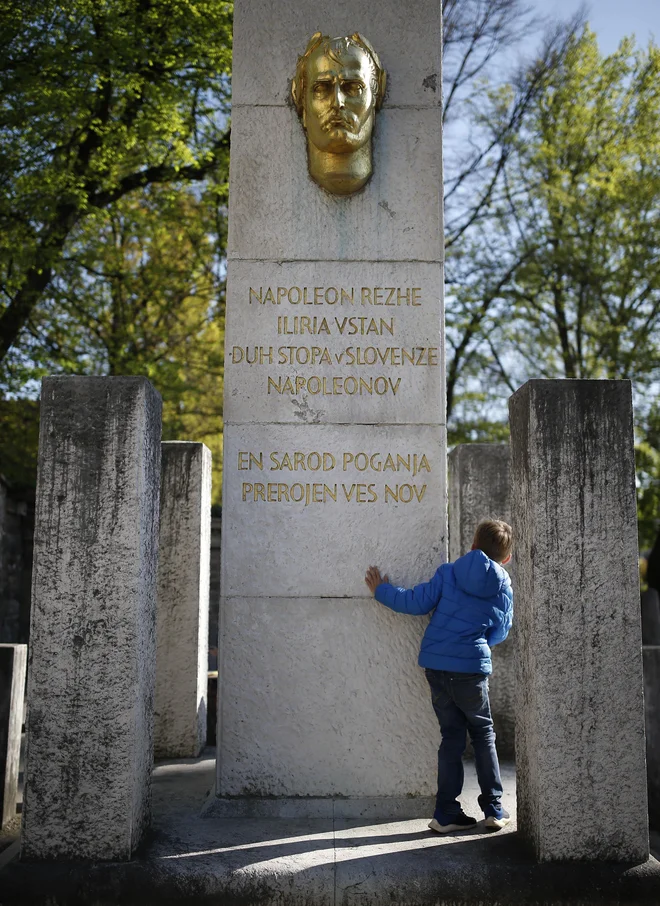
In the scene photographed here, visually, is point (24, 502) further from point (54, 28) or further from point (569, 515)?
point (569, 515)

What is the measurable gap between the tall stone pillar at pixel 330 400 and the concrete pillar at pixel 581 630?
3.01ft

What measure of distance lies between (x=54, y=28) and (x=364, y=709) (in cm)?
1068

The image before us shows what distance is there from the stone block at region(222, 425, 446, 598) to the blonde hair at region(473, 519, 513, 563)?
1.39 feet

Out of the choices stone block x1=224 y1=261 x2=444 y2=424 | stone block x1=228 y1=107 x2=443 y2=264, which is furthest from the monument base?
stone block x1=228 y1=107 x2=443 y2=264

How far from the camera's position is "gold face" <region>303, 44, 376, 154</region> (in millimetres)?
4992

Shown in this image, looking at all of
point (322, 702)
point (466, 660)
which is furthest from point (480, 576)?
point (322, 702)

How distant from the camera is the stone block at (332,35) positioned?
17.4 feet

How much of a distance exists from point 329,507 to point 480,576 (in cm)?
101

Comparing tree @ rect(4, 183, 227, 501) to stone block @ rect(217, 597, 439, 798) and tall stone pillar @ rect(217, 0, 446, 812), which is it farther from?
stone block @ rect(217, 597, 439, 798)

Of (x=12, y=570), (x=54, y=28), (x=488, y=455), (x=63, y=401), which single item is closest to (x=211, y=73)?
(x=54, y=28)

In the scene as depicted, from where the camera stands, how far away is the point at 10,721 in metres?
5.66

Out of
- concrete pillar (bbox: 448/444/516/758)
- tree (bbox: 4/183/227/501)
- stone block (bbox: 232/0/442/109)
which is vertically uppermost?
tree (bbox: 4/183/227/501)

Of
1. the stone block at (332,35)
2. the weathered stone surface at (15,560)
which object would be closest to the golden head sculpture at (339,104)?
the stone block at (332,35)

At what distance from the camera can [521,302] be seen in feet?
59.1
